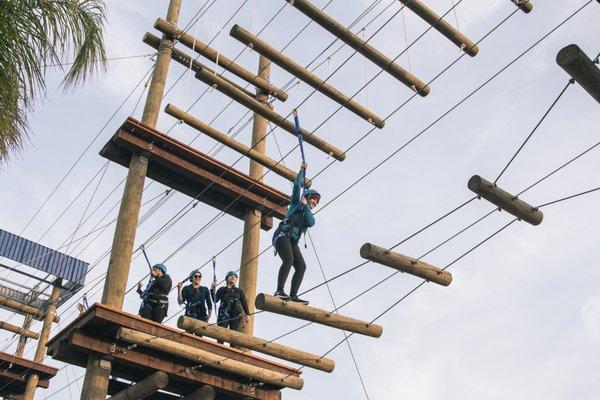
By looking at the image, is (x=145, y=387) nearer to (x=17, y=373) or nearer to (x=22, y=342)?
(x=17, y=373)

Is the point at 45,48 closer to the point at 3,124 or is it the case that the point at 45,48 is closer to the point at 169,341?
the point at 3,124

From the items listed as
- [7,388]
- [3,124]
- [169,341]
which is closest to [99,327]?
[169,341]

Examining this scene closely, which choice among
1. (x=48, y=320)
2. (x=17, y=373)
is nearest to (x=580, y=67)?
(x=17, y=373)

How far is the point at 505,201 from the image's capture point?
649 cm

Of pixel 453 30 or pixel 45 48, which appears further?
pixel 453 30

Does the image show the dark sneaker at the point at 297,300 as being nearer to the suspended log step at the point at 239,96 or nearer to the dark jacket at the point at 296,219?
the dark jacket at the point at 296,219

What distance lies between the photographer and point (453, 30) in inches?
432

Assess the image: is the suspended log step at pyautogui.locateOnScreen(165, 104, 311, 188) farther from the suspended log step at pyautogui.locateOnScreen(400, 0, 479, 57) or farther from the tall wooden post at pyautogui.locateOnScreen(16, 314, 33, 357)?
the tall wooden post at pyautogui.locateOnScreen(16, 314, 33, 357)

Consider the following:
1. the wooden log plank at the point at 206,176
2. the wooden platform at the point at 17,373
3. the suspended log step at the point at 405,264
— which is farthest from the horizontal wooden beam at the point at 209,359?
the wooden platform at the point at 17,373

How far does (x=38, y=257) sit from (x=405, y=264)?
16078 millimetres

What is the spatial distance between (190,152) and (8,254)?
11.7m

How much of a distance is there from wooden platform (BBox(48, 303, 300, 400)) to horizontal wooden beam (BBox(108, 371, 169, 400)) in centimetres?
16

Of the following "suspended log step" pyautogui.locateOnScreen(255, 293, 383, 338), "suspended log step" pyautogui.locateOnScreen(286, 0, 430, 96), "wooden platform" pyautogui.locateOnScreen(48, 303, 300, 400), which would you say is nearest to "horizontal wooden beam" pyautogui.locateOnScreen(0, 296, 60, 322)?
"wooden platform" pyautogui.locateOnScreen(48, 303, 300, 400)

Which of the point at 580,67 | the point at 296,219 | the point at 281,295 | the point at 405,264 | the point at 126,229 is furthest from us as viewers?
the point at 126,229
